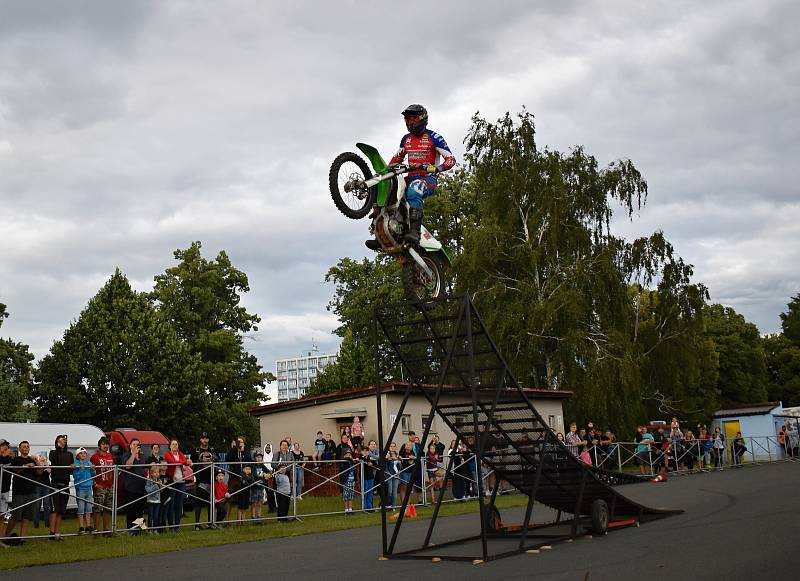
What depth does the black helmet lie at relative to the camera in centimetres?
1016

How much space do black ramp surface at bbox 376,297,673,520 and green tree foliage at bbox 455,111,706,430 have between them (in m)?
22.3

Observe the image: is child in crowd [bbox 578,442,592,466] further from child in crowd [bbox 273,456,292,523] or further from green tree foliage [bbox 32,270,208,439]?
green tree foliage [bbox 32,270,208,439]

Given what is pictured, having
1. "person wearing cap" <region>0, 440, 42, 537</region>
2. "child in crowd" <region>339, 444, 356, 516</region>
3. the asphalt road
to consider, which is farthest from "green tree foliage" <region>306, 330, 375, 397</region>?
"person wearing cap" <region>0, 440, 42, 537</region>

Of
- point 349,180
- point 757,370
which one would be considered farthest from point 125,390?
point 757,370

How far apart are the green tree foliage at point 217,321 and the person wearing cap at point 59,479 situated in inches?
1356

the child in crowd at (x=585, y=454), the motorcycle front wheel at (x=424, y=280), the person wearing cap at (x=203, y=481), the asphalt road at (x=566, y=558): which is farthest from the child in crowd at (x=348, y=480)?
the motorcycle front wheel at (x=424, y=280)

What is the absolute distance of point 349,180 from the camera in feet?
29.7

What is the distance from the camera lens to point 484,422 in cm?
1146

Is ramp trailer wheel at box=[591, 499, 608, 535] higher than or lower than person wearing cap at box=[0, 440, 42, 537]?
lower

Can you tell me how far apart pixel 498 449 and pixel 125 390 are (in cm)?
3299

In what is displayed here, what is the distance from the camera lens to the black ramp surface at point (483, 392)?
11.0m

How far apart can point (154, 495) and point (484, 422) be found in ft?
26.1

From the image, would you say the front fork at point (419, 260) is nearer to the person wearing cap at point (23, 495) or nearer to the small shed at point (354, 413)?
the person wearing cap at point (23, 495)

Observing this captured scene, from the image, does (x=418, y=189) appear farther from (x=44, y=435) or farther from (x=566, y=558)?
(x=44, y=435)
